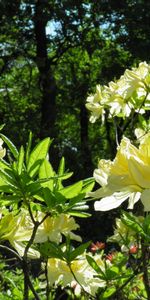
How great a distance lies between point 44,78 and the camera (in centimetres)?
1316

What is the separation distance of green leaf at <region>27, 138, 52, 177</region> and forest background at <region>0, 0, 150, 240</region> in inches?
369

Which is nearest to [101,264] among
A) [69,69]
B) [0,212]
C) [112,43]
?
[0,212]

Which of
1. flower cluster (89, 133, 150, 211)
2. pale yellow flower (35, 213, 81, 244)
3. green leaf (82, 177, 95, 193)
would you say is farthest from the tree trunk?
flower cluster (89, 133, 150, 211)

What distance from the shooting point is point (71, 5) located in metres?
12.3

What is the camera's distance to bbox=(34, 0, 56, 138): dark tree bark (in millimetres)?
12602

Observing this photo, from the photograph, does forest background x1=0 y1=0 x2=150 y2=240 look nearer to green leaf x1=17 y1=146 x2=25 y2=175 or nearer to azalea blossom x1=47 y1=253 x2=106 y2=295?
azalea blossom x1=47 y1=253 x2=106 y2=295

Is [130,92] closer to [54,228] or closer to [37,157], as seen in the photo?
[54,228]

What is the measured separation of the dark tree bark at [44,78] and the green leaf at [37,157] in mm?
11179

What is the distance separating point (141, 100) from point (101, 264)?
741mm

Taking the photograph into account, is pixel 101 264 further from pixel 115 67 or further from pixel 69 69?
pixel 69 69

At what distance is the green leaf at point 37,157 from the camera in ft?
3.92

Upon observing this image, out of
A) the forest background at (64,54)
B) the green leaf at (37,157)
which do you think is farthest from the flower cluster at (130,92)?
the forest background at (64,54)

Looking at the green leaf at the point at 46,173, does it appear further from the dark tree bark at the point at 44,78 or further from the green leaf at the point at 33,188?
the dark tree bark at the point at 44,78

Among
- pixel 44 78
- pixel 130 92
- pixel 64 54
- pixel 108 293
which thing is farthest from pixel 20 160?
pixel 64 54
